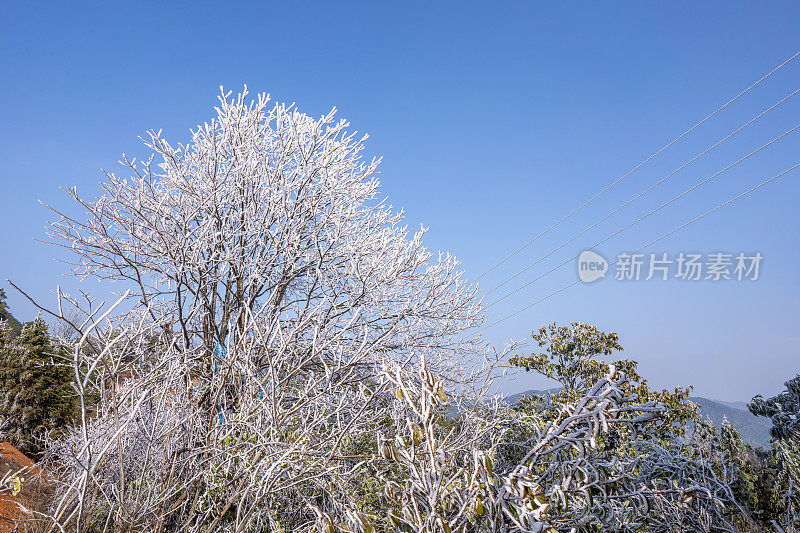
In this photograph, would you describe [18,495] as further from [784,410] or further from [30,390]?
[784,410]

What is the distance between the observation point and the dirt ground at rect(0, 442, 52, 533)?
5766 millimetres

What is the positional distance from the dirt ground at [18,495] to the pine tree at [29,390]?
2301mm

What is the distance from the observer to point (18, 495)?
711 cm

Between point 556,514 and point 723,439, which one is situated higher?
point 723,439

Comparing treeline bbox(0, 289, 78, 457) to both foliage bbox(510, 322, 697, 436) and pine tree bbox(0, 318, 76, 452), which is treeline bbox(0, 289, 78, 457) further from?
foliage bbox(510, 322, 697, 436)

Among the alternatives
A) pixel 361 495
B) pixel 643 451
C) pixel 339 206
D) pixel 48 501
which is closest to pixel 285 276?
pixel 339 206

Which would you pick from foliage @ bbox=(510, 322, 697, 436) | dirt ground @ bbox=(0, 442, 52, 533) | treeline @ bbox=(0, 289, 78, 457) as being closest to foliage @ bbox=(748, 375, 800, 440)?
foliage @ bbox=(510, 322, 697, 436)

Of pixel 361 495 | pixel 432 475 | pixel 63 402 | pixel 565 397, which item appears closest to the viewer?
pixel 432 475

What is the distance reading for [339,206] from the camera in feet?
24.4

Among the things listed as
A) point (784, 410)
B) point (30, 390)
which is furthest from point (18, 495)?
point (784, 410)

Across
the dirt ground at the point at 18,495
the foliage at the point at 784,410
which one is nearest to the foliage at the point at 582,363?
the foliage at the point at 784,410

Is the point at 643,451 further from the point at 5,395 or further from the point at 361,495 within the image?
the point at 5,395

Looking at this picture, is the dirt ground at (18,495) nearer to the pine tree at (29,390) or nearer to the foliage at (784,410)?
the pine tree at (29,390)

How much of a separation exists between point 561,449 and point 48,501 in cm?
863
